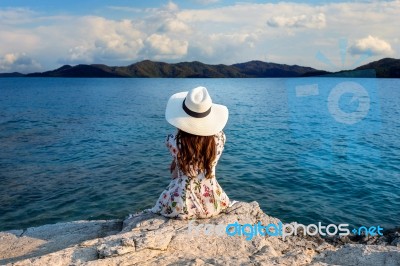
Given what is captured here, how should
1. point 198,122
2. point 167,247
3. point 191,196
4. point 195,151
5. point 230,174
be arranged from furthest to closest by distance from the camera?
point 230,174
point 191,196
point 195,151
point 198,122
point 167,247

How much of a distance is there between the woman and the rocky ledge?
11.6 inches

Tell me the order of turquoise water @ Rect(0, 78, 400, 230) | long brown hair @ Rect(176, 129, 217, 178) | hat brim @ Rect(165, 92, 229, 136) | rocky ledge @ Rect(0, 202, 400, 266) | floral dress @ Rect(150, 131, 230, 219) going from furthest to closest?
turquoise water @ Rect(0, 78, 400, 230)
floral dress @ Rect(150, 131, 230, 219)
long brown hair @ Rect(176, 129, 217, 178)
hat brim @ Rect(165, 92, 229, 136)
rocky ledge @ Rect(0, 202, 400, 266)

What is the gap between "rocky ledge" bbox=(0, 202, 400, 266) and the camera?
5.33m

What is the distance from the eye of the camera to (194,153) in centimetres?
629

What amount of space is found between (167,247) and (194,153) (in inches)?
68.6

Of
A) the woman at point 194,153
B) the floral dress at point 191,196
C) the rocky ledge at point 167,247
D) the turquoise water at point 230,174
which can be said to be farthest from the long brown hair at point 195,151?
the turquoise water at point 230,174

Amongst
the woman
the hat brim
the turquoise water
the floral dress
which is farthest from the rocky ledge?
the turquoise water

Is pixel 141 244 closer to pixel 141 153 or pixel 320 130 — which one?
pixel 141 153

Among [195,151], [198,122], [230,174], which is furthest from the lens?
[230,174]

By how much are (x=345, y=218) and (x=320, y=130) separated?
2009 cm

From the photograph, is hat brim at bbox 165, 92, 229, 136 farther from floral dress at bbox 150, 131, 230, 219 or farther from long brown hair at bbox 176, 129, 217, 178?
floral dress at bbox 150, 131, 230, 219

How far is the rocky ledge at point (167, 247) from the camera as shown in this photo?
5332mm

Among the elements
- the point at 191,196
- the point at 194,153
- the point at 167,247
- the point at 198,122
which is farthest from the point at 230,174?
the point at 167,247

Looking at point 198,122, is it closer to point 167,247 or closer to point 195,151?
point 195,151
